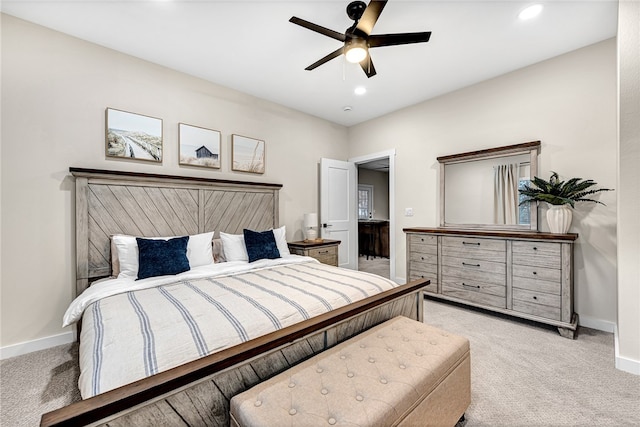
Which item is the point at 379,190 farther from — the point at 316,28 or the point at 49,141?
the point at 49,141

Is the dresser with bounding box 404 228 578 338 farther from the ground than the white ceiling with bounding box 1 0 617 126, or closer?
closer

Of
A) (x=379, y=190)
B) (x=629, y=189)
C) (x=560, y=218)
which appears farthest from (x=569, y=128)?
(x=379, y=190)

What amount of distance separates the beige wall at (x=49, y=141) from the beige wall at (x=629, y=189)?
428cm

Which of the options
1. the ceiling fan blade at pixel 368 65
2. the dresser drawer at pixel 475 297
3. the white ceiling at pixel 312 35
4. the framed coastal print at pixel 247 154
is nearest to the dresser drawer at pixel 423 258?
the dresser drawer at pixel 475 297

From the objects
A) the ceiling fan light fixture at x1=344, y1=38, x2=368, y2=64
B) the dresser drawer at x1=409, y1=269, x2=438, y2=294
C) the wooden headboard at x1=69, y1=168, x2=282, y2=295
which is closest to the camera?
the ceiling fan light fixture at x1=344, y1=38, x2=368, y2=64

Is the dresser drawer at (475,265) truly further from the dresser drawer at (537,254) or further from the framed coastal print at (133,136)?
the framed coastal print at (133,136)

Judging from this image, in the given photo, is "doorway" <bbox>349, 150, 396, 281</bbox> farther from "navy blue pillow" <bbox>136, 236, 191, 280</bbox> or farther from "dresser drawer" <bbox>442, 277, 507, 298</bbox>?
"navy blue pillow" <bbox>136, 236, 191, 280</bbox>

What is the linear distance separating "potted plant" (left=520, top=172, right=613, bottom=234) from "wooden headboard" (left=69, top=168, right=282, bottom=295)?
339 cm

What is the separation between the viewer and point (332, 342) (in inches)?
62.5

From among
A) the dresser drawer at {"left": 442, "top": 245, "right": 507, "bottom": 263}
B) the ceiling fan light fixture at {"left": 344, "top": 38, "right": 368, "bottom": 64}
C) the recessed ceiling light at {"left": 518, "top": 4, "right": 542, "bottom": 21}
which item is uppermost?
the recessed ceiling light at {"left": 518, "top": 4, "right": 542, "bottom": 21}

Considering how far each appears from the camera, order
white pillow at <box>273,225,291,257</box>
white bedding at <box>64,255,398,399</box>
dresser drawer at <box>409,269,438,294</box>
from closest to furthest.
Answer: white bedding at <box>64,255,398,399</box>, white pillow at <box>273,225,291,257</box>, dresser drawer at <box>409,269,438,294</box>

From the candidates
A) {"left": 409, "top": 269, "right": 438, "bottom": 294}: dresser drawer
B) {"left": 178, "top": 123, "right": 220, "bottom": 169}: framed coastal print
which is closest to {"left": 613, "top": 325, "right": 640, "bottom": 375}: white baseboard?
{"left": 409, "top": 269, "right": 438, "bottom": 294}: dresser drawer

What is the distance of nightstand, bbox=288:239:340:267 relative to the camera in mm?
3917

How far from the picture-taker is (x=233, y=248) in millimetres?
3088
